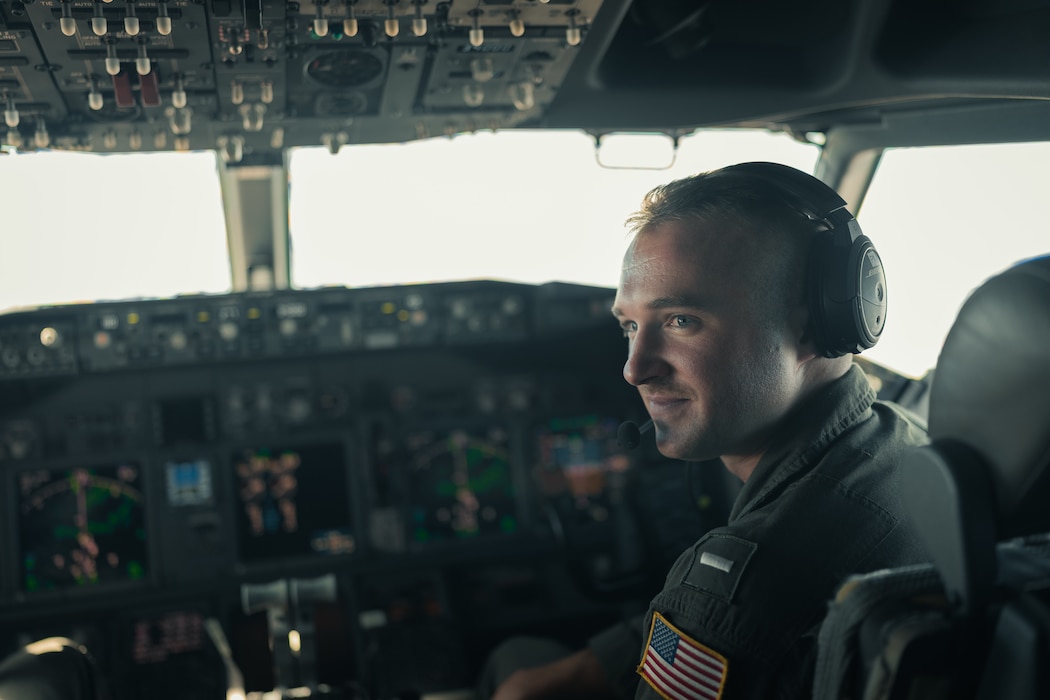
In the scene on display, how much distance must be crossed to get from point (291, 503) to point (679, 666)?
2.35 meters

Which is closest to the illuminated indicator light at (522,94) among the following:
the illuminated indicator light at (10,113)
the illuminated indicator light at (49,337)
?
the illuminated indicator light at (10,113)

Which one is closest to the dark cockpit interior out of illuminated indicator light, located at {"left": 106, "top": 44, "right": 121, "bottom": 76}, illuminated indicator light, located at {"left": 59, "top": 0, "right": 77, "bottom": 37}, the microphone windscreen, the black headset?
illuminated indicator light, located at {"left": 106, "top": 44, "right": 121, "bottom": 76}

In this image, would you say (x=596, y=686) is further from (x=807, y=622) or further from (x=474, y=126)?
(x=474, y=126)

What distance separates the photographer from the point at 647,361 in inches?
52.1

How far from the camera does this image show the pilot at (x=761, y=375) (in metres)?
1.12

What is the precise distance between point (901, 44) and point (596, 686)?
1466 millimetres

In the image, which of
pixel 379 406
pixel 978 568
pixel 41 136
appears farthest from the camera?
pixel 379 406

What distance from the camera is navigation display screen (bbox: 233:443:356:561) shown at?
3.18 m

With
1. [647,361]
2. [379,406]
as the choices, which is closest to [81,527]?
[379,406]

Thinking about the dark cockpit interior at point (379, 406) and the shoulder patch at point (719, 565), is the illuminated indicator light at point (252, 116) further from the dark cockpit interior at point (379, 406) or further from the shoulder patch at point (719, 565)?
the shoulder patch at point (719, 565)

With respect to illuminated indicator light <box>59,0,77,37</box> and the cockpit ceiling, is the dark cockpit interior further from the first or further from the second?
illuminated indicator light <box>59,0,77,37</box>

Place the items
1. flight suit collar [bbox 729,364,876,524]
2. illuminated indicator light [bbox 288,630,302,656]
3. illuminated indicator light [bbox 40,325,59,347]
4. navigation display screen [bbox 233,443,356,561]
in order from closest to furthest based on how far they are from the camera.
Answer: flight suit collar [bbox 729,364,876,524]
illuminated indicator light [bbox 288,630,302,656]
illuminated indicator light [bbox 40,325,59,347]
navigation display screen [bbox 233,443,356,561]

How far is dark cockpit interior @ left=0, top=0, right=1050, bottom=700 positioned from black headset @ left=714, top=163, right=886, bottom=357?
0.69m

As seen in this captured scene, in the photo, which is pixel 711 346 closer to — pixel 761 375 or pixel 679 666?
pixel 761 375
